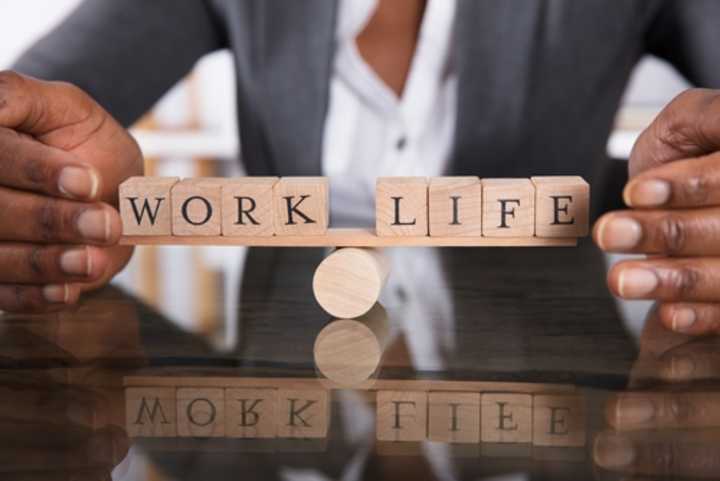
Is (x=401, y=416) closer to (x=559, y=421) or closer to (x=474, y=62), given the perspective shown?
(x=559, y=421)

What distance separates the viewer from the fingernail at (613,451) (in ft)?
1.77

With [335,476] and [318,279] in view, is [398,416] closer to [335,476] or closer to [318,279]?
[335,476]

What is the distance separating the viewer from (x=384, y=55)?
5.95 ft

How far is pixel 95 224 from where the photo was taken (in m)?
0.89

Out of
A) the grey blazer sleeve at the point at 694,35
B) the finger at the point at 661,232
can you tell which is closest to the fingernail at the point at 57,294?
the finger at the point at 661,232

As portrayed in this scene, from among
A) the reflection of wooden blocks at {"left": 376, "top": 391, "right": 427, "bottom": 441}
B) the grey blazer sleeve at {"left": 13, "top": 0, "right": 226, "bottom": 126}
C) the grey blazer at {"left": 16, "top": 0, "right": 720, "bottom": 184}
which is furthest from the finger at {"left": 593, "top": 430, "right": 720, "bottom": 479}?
the grey blazer sleeve at {"left": 13, "top": 0, "right": 226, "bottom": 126}

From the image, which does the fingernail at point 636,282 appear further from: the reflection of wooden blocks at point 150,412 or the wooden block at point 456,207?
the reflection of wooden blocks at point 150,412

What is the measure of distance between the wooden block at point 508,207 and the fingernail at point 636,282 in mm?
146

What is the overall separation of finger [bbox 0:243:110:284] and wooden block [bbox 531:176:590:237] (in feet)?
1.51

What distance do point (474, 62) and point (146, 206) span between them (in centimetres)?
82

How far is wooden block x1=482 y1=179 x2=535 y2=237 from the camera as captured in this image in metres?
0.91

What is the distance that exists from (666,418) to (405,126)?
3.93ft

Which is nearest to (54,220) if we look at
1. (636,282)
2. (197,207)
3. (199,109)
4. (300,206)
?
(197,207)

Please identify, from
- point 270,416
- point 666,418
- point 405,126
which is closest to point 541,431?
point 666,418
